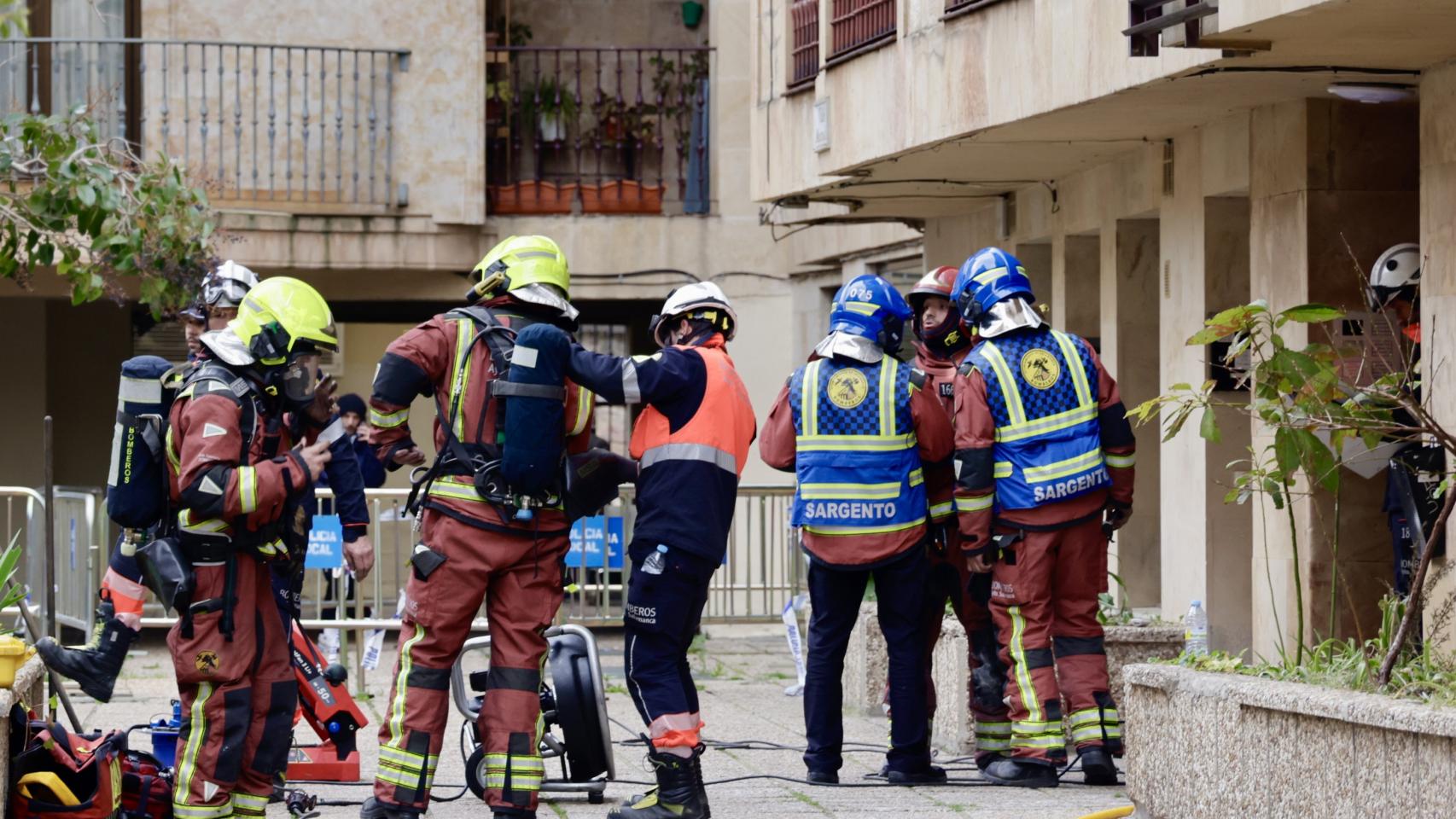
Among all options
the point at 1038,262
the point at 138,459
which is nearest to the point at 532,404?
the point at 138,459

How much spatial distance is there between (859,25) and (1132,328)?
2471 millimetres


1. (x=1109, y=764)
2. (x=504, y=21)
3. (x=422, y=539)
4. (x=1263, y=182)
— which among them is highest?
(x=504, y=21)

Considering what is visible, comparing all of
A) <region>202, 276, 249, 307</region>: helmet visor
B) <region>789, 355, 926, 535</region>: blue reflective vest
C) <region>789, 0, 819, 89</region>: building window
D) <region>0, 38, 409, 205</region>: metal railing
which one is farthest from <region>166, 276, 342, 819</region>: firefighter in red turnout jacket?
<region>0, 38, 409, 205</region>: metal railing

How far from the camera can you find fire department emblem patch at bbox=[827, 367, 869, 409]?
8250 mm

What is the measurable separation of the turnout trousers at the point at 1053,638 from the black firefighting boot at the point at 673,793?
151 centimetres

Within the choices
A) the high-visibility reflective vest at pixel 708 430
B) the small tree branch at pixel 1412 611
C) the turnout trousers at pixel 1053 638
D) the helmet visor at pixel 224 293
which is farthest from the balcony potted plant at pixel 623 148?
the small tree branch at pixel 1412 611

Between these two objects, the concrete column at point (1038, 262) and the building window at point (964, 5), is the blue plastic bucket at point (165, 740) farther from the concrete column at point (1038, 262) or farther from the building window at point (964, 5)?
the concrete column at point (1038, 262)

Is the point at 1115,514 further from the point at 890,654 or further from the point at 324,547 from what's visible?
the point at 324,547

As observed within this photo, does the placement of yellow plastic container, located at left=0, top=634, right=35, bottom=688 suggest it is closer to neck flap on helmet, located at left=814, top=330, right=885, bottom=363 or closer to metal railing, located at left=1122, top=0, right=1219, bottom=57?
neck flap on helmet, located at left=814, top=330, right=885, bottom=363

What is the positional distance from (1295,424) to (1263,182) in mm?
3168

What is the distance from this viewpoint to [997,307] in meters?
8.30

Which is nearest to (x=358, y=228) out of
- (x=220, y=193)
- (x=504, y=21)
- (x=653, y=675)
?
(x=220, y=193)

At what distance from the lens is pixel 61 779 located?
661cm

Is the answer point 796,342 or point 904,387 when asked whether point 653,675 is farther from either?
point 796,342
